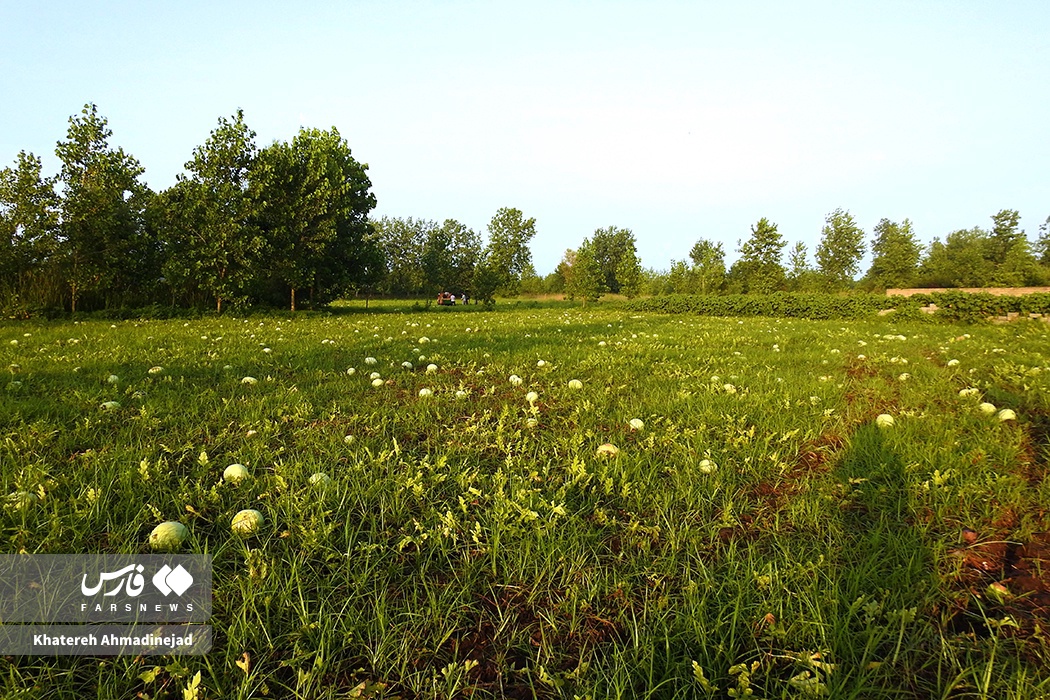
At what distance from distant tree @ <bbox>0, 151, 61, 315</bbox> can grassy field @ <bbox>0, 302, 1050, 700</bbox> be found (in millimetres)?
14274

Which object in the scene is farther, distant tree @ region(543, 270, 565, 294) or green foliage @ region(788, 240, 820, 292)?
distant tree @ region(543, 270, 565, 294)

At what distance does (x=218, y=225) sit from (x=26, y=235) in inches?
199

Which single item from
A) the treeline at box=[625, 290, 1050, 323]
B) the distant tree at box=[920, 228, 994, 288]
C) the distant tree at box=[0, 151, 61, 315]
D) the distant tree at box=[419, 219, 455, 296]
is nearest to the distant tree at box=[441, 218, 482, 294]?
the distant tree at box=[419, 219, 455, 296]

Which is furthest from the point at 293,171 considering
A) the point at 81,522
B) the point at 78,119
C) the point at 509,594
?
the point at 509,594

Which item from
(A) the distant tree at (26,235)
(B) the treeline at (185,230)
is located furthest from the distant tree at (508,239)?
(A) the distant tree at (26,235)

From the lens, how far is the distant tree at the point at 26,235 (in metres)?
12.5

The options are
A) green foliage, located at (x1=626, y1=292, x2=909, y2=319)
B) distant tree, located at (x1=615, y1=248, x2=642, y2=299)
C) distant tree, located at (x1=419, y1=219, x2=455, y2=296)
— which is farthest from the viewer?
distant tree, located at (x1=419, y1=219, x2=455, y2=296)

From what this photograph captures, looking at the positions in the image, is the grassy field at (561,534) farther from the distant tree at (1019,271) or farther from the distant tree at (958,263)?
the distant tree at (958,263)

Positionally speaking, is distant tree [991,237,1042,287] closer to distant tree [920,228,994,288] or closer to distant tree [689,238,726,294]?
distant tree [920,228,994,288]

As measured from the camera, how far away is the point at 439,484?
2461mm

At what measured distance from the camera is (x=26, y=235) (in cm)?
1302

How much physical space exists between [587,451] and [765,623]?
57.2 inches

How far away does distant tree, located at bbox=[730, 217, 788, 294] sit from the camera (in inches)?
1532

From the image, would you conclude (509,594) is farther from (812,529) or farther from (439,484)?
(812,529)
